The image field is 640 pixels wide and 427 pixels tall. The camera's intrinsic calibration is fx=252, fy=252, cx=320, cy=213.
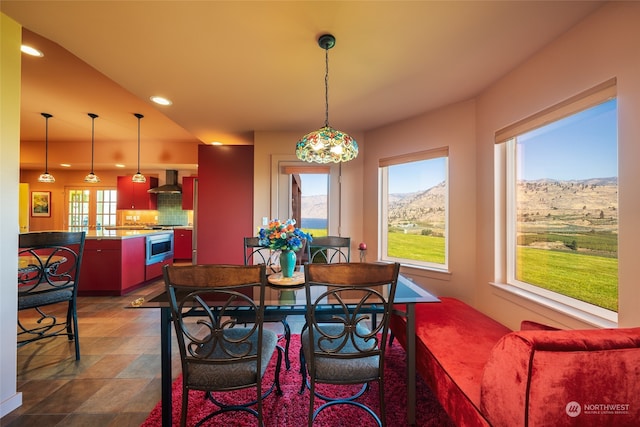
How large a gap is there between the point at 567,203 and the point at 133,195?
8.38 m

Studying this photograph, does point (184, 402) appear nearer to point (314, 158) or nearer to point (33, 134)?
point (314, 158)

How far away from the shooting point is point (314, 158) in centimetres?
193

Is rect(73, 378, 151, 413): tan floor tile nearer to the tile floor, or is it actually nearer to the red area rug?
the tile floor

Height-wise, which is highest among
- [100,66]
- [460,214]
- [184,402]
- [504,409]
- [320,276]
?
[100,66]

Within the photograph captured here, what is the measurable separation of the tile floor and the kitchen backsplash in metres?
4.52

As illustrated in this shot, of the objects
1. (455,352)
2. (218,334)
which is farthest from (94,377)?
(455,352)

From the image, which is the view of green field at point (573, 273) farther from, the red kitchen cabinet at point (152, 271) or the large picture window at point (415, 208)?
→ the red kitchen cabinet at point (152, 271)

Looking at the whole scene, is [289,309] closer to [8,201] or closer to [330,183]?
[8,201]

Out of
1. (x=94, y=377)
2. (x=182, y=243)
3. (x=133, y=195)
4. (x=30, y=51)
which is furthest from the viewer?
(x=133, y=195)

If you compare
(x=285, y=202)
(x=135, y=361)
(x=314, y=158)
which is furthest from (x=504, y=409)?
(x=285, y=202)

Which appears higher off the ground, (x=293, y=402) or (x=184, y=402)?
(x=184, y=402)

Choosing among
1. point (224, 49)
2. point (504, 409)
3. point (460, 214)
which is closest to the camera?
point (504, 409)

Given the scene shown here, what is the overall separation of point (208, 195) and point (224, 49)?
2578mm

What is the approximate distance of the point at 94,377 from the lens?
196cm
